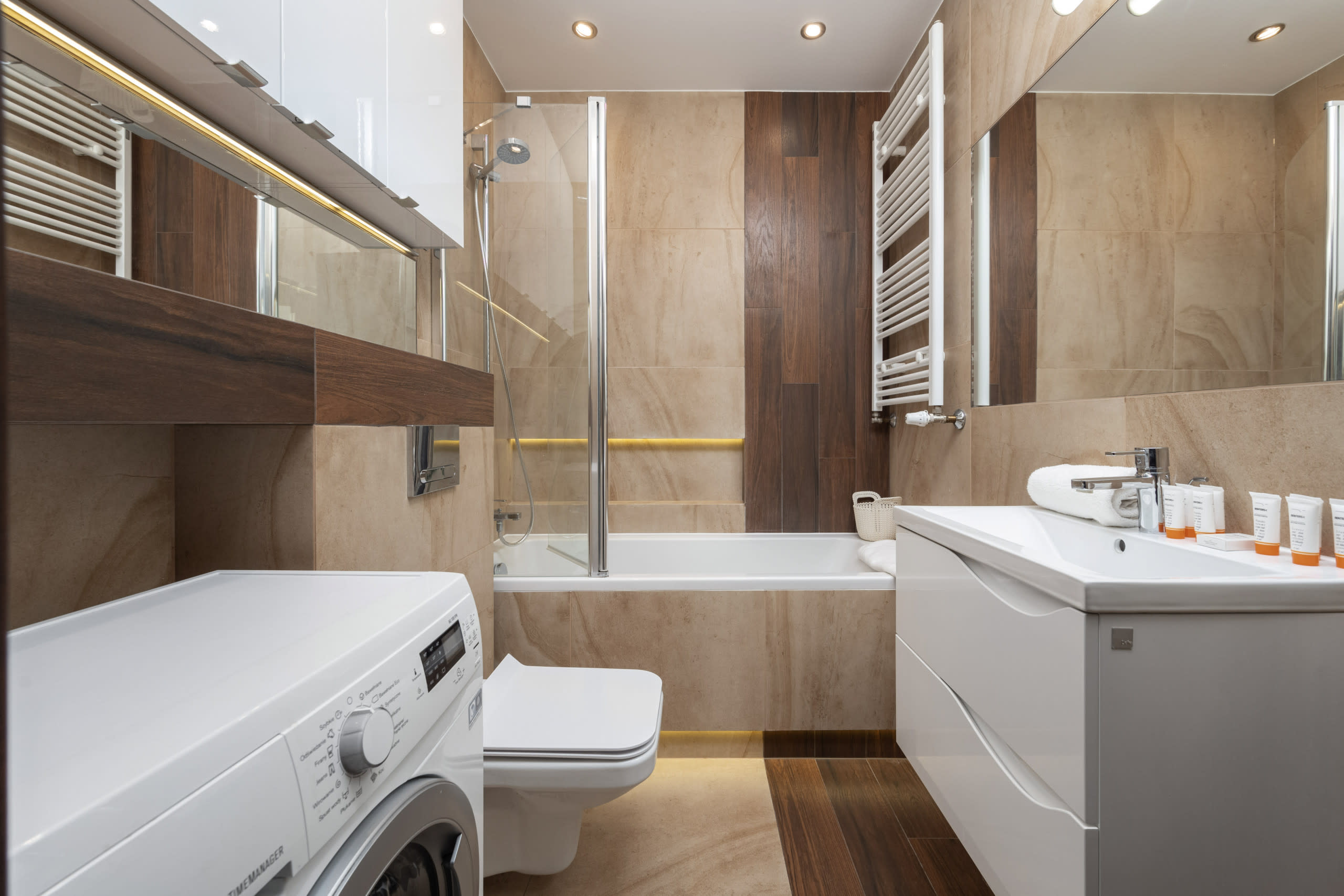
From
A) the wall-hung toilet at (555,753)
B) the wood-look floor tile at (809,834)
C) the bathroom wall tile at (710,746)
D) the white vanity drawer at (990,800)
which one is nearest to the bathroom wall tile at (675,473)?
the bathroom wall tile at (710,746)

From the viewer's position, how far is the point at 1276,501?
3.37 feet

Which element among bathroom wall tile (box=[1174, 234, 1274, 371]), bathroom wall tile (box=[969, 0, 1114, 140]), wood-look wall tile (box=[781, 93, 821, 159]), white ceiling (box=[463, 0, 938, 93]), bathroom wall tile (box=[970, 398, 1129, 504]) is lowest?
bathroom wall tile (box=[970, 398, 1129, 504])

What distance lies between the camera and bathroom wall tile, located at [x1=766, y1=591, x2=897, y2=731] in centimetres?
210

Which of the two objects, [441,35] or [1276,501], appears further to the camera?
[441,35]

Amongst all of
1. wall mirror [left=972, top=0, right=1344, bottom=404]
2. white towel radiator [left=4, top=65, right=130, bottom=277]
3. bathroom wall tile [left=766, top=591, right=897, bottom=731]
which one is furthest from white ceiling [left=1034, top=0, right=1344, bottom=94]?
white towel radiator [left=4, top=65, right=130, bottom=277]

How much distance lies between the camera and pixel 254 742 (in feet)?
1.67

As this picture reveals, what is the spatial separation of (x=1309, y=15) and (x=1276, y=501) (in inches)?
27.9

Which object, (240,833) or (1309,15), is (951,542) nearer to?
(1309,15)

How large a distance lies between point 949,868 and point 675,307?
→ 214 centimetres

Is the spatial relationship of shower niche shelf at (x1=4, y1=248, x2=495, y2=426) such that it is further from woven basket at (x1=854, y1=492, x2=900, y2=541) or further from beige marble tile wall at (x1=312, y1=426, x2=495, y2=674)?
woven basket at (x1=854, y1=492, x2=900, y2=541)

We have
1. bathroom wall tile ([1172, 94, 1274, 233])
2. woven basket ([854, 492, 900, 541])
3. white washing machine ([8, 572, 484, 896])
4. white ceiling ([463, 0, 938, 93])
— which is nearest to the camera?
white washing machine ([8, 572, 484, 896])

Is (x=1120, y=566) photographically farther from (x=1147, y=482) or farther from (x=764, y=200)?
(x=764, y=200)

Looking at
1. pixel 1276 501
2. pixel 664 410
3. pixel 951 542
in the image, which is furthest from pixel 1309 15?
pixel 664 410

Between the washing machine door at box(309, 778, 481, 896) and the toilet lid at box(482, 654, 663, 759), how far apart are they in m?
0.45
